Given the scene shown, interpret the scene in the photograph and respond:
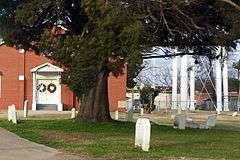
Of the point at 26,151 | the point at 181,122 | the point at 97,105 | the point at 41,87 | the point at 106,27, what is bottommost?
the point at 26,151

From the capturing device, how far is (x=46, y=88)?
59062 mm

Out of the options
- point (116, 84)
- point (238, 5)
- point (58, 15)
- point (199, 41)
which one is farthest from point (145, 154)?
point (116, 84)

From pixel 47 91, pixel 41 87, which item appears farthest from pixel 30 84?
pixel 47 91

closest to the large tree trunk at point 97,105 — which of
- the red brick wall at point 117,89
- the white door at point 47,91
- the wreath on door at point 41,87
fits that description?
the white door at point 47,91

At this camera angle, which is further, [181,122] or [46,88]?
[46,88]

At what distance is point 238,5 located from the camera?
1886cm

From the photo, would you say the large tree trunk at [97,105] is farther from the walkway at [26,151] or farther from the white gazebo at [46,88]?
the white gazebo at [46,88]

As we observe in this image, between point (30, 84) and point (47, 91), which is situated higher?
point (30, 84)

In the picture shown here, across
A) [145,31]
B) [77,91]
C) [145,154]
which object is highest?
[145,31]

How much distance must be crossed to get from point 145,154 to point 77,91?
10.3 meters

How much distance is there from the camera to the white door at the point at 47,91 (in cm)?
5856

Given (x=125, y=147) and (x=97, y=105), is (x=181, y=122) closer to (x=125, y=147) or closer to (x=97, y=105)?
(x=97, y=105)

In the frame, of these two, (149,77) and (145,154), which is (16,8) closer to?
(145,154)

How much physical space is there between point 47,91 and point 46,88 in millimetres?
336
